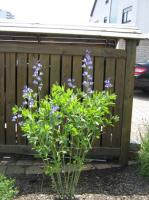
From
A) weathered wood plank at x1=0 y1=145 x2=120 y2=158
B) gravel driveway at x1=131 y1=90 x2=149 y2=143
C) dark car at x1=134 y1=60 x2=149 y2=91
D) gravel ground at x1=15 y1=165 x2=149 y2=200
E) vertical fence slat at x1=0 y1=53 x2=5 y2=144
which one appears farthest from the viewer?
dark car at x1=134 y1=60 x2=149 y2=91

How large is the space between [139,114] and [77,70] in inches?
194

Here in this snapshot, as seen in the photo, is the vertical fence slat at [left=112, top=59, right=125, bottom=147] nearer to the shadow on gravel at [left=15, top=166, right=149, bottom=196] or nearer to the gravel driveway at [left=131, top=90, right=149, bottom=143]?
the shadow on gravel at [left=15, top=166, right=149, bottom=196]

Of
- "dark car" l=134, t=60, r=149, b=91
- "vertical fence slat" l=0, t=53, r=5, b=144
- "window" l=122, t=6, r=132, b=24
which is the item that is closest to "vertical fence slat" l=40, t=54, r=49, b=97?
"vertical fence slat" l=0, t=53, r=5, b=144

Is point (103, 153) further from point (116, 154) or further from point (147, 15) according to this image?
point (147, 15)

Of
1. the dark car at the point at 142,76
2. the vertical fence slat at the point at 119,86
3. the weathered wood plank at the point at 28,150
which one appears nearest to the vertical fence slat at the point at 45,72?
the weathered wood plank at the point at 28,150

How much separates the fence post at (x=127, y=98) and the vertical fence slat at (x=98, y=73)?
1.05ft

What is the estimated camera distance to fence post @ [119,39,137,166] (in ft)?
16.8

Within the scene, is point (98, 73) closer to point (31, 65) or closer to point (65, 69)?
point (65, 69)

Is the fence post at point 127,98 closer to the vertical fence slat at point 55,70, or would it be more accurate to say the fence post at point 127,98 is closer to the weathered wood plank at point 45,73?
the vertical fence slat at point 55,70

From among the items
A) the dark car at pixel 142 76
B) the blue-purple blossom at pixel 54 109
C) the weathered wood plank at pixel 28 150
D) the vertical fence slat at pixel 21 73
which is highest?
the vertical fence slat at pixel 21 73

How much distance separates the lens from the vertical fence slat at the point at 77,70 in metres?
5.19

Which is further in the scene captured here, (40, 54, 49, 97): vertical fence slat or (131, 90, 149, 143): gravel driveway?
(131, 90, 149, 143): gravel driveway

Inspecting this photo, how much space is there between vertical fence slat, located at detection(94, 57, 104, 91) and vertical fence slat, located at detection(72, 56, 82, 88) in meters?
0.20

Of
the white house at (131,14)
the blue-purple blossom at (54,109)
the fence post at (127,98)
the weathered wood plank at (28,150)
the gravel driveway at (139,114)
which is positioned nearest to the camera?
the blue-purple blossom at (54,109)
